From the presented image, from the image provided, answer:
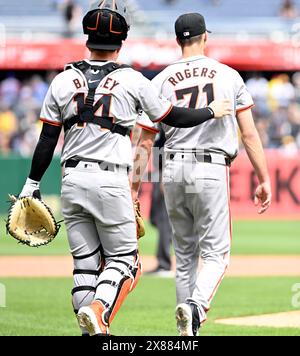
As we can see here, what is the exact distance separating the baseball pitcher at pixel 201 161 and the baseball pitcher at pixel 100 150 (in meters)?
0.61

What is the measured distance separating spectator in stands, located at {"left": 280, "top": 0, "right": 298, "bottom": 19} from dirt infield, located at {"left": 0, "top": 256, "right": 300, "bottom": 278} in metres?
13.9

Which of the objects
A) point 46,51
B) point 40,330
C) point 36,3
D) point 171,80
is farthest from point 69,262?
point 36,3

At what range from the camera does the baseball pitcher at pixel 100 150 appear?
626 cm

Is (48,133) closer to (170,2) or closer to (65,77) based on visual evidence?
(65,77)

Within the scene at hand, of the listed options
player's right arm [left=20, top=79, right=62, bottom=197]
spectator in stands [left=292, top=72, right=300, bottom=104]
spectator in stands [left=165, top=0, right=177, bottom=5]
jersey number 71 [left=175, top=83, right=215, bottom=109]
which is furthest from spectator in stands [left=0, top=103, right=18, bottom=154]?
player's right arm [left=20, top=79, right=62, bottom=197]

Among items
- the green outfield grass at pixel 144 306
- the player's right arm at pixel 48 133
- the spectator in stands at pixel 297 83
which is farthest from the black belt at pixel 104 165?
the spectator in stands at pixel 297 83

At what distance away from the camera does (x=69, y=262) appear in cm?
1466

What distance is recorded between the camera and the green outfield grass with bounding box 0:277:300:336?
8.13 metres

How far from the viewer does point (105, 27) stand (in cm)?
639

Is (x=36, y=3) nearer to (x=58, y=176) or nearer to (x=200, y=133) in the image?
(x=58, y=176)

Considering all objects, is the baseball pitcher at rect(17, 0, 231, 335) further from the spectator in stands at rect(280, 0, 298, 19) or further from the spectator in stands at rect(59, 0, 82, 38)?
the spectator in stands at rect(280, 0, 298, 19)

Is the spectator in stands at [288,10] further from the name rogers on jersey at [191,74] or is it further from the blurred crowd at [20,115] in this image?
the name rogers on jersey at [191,74]
